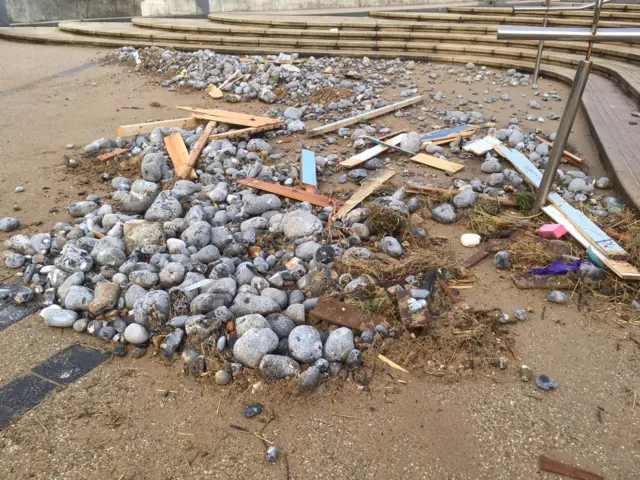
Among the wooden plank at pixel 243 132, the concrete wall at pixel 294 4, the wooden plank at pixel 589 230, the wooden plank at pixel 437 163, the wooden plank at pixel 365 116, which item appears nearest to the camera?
the wooden plank at pixel 589 230

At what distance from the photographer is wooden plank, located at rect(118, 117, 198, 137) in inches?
244

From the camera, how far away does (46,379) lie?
8.90ft

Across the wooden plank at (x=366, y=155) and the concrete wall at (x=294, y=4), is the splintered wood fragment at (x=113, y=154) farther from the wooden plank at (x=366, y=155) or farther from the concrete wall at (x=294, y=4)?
the concrete wall at (x=294, y=4)

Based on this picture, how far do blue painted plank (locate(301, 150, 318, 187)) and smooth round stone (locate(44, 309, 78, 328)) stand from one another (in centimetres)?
262

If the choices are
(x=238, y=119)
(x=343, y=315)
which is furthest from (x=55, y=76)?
(x=343, y=315)

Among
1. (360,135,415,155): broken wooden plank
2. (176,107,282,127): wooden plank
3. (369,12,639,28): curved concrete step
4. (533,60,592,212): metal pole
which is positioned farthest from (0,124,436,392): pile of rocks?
(369,12,639,28): curved concrete step

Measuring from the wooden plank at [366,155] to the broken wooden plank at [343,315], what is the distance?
259 cm

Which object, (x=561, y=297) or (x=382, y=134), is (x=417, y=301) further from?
(x=382, y=134)

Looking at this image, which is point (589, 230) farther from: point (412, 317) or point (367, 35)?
point (367, 35)

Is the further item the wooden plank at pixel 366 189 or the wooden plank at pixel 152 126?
the wooden plank at pixel 152 126

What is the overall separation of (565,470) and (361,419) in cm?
100

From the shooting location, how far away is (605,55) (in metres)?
9.09

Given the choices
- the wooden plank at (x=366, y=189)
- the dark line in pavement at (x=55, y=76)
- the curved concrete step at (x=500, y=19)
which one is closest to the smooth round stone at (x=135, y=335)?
the wooden plank at (x=366, y=189)

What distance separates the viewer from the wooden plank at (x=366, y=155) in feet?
17.5
